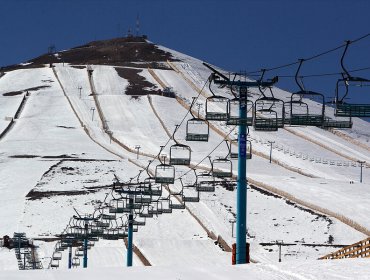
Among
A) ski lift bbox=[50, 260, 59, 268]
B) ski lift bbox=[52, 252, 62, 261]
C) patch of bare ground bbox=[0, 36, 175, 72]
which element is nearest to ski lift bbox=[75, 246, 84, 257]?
ski lift bbox=[52, 252, 62, 261]

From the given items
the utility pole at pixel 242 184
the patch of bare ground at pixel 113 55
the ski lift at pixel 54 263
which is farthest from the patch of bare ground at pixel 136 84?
the utility pole at pixel 242 184

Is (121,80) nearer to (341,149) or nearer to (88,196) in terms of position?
(341,149)

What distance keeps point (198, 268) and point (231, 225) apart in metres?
29.8

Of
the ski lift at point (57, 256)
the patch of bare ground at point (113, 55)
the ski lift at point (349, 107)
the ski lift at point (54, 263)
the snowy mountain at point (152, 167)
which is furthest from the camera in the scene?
the patch of bare ground at point (113, 55)

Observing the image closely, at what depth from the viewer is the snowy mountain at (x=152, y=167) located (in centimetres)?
3944

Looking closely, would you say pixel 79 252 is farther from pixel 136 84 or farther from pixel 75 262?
pixel 136 84

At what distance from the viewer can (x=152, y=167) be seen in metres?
66.2

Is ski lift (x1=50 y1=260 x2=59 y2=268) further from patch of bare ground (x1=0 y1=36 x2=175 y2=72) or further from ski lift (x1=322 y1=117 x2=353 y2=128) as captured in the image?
patch of bare ground (x1=0 y1=36 x2=175 y2=72)

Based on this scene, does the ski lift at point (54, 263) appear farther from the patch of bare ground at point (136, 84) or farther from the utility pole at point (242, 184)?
the patch of bare ground at point (136, 84)

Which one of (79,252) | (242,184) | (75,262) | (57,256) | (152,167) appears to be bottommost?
(79,252)

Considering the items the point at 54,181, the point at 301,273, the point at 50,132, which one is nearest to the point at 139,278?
the point at 301,273

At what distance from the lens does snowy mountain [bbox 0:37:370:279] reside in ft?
129

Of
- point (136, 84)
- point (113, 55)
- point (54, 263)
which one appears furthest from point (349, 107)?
point (113, 55)

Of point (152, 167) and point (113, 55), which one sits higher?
point (113, 55)
